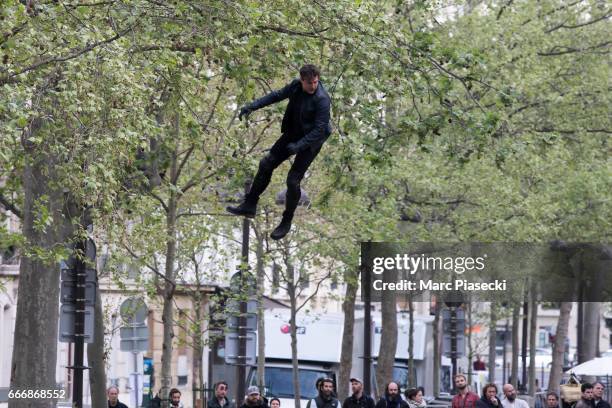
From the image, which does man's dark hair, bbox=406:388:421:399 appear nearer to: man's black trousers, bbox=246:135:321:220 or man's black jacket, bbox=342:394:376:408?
man's black jacket, bbox=342:394:376:408

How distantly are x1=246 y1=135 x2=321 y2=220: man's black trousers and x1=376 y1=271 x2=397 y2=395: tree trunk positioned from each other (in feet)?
72.5

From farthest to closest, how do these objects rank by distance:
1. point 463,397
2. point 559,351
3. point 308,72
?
point 559,351
point 463,397
point 308,72

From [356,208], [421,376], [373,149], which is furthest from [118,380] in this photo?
[373,149]

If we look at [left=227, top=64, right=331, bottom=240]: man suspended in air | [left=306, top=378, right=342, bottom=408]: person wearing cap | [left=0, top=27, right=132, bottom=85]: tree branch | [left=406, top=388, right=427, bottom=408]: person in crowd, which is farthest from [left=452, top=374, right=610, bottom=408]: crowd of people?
[left=227, top=64, right=331, bottom=240]: man suspended in air

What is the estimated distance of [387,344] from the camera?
3728 cm

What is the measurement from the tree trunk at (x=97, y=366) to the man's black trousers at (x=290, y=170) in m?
10.1

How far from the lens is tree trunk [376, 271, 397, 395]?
36500 mm

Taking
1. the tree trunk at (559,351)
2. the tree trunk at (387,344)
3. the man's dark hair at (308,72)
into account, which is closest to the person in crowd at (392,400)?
the tree trunk at (387,344)

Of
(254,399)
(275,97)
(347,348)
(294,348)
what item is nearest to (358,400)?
(254,399)

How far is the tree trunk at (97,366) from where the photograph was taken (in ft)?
77.3

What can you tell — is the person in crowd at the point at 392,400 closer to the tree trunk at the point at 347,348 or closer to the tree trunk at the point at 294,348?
the tree trunk at the point at 294,348

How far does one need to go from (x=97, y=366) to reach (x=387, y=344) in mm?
14404

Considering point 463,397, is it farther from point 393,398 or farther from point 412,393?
point 393,398

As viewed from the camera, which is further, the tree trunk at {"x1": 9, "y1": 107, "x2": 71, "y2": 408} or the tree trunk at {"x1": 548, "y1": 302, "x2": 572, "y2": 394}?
the tree trunk at {"x1": 548, "y1": 302, "x2": 572, "y2": 394}
